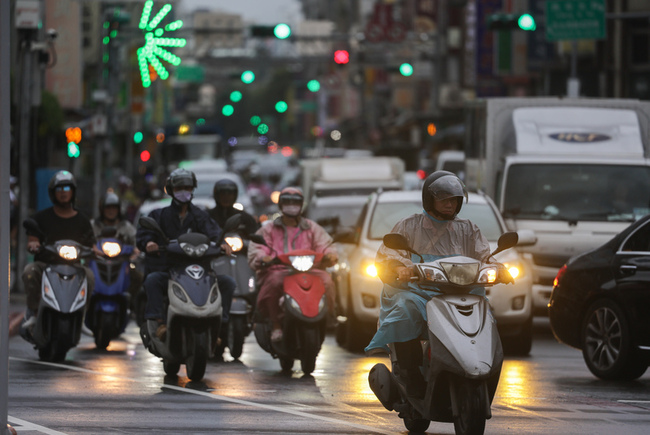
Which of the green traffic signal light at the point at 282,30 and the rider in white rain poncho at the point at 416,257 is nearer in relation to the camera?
the rider in white rain poncho at the point at 416,257

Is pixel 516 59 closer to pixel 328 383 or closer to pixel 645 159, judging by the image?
pixel 645 159

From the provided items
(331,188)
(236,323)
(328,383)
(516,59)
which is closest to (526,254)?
(236,323)

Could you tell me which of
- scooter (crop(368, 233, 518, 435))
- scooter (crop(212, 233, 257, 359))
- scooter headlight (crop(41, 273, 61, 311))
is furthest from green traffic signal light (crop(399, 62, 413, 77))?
scooter (crop(368, 233, 518, 435))

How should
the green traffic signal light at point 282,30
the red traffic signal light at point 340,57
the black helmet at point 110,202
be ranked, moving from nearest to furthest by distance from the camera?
the black helmet at point 110,202 → the green traffic signal light at point 282,30 → the red traffic signal light at point 340,57

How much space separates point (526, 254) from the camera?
Answer: 55.1ft

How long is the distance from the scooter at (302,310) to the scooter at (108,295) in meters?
2.91

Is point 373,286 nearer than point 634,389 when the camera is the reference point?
No

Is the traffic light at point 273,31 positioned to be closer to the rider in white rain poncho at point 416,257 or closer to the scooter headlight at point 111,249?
the scooter headlight at point 111,249

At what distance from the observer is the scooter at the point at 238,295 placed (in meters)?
14.1

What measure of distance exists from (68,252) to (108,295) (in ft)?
5.30

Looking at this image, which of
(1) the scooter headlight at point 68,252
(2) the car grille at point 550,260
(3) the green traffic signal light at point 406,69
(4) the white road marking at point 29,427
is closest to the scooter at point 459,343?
(4) the white road marking at point 29,427

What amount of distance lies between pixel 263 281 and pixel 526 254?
4694mm

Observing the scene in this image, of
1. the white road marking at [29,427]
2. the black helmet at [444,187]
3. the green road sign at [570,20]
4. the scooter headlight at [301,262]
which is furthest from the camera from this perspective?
the green road sign at [570,20]

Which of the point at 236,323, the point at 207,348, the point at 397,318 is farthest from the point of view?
the point at 236,323
